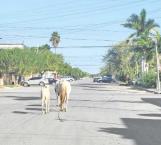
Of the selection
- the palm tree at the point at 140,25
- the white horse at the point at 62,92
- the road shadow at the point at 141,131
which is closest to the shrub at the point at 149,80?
the palm tree at the point at 140,25

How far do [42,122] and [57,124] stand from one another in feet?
3.49

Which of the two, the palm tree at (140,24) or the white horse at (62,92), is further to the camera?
the palm tree at (140,24)

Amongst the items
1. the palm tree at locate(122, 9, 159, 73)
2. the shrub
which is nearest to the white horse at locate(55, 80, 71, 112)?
the shrub

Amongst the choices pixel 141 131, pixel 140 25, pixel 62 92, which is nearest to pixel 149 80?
pixel 140 25

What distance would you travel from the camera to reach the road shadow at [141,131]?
1592cm

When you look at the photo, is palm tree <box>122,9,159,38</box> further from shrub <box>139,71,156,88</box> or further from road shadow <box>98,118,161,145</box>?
road shadow <box>98,118,161,145</box>

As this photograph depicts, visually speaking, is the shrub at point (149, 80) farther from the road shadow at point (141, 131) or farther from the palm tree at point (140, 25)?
the road shadow at point (141, 131)

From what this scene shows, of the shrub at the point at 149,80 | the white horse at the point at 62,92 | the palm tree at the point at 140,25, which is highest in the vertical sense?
the palm tree at the point at 140,25

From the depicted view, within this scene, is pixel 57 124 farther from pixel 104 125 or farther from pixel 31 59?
pixel 31 59

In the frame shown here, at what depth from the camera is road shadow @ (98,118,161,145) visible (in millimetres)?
15922

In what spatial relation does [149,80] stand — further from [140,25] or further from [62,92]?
[62,92]

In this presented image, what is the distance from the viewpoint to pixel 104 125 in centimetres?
2053

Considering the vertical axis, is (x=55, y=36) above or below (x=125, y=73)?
above

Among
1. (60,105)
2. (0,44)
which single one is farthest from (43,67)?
(60,105)
